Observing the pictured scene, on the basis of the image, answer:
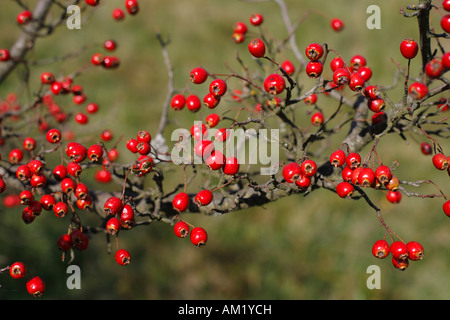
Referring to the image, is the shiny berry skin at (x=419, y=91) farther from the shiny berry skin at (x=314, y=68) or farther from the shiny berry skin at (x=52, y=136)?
the shiny berry skin at (x=52, y=136)

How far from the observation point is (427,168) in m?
6.86

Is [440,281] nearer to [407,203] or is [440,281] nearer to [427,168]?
[407,203]

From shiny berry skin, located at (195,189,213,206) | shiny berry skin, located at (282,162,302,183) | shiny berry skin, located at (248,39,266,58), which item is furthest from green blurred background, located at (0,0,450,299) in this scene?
shiny berry skin, located at (282,162,302,183)

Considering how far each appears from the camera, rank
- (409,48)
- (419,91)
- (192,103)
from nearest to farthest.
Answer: (419,91), (409,48), (192,103)

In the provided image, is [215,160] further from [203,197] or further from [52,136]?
[52,136]

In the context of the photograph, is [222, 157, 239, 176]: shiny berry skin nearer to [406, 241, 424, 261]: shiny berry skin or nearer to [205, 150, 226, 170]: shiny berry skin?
[205, 150, 226, 170]: shiny berry skin

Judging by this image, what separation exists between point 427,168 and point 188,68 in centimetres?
534

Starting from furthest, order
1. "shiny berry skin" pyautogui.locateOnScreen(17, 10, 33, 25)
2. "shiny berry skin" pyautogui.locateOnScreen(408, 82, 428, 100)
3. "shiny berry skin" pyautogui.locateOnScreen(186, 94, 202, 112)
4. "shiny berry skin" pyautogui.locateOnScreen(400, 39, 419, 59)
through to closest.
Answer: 1. "shiny berry skin" pyautogui.locateOnScreen(17, 10, 33, 25)
2. "shiny berry skin" pyautogui.locateOnScreen(186, 94, 202, 112)
3. "shiny berry skin" pyautogui.locateOnScreen(400, 39, 419, 59)
4. "shiny berry skin" pyautogui.locateOnScreen(408, 82, 428, 100)

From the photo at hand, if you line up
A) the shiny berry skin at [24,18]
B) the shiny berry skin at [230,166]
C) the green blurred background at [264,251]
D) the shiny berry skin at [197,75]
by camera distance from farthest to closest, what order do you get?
the green blurred background at [264,251] → the shiny berry skin at [24,18] → the shiny berry skin at [197,75] → the shiny berry skin at [230,166]

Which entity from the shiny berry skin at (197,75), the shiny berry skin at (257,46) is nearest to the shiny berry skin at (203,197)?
the shiny berry skin at (197,75)

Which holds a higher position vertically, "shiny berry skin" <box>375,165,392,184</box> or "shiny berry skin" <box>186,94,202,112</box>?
"shiny berry skin" <box>186,94,202,112</box>

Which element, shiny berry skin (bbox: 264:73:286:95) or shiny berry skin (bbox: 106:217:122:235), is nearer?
shiny berry skin (bbox: 264:73:286:95)

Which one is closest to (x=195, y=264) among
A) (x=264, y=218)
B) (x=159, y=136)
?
(x=264, y=218)

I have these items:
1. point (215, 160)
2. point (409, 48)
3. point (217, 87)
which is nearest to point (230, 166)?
point (215, 160)
